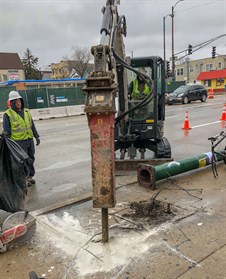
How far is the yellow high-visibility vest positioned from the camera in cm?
531

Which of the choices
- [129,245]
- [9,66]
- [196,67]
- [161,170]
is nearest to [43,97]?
[161,170]

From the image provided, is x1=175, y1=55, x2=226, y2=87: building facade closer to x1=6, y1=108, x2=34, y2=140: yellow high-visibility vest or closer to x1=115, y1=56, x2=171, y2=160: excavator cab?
x1=115, y1=56, x2=171, y2=160: excavator cab

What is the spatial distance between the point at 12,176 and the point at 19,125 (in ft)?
5.48

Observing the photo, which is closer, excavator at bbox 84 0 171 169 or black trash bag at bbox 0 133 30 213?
black trash bag at bbox 0 133 30 213

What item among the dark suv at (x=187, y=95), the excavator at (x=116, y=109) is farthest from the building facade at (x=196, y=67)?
the excavator at (x=116, y=109)

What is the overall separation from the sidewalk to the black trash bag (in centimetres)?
50

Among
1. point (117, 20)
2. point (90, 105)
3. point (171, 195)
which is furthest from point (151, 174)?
point (117, 20)

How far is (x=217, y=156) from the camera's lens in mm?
6102

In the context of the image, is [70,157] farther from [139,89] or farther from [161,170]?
[161,170]

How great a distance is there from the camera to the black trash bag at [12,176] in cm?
385

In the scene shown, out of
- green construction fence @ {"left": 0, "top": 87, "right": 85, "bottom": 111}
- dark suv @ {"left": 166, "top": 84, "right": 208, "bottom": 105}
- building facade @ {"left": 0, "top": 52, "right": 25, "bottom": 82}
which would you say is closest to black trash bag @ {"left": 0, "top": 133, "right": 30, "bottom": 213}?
green construction fence @ {"left": 0, "top": 87, "right": 85, "bottom": 111}

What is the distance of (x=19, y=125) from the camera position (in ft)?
17.6

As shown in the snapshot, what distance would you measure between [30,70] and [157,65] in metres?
62.1

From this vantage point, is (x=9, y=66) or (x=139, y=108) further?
(x=9, y=66)
